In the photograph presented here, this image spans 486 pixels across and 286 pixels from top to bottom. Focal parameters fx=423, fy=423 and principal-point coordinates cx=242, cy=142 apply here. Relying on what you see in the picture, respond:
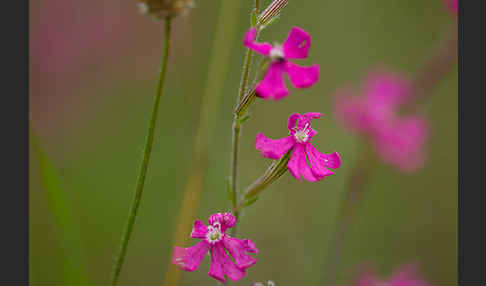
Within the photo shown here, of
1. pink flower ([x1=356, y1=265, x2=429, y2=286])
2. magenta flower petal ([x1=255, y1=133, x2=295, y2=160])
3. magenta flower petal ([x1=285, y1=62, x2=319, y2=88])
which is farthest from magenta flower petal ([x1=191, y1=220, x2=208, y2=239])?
pink flower ([x1=356, y1=265, x2=429, y2=286])

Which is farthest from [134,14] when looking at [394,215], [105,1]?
[394,215]

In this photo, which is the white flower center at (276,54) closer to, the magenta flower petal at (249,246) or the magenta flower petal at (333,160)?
the magenta flower petal at (333,160)

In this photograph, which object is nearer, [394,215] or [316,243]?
[316,243]

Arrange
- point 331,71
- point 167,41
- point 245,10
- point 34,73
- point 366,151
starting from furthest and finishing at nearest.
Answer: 1. point 331,71
2. point 245,10
3. point 34,73
4. point 366,151
5. point 167,41

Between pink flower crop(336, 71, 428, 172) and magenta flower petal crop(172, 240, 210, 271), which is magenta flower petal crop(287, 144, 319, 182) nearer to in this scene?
magenta flower petal crop(172, 240, 210, 271)

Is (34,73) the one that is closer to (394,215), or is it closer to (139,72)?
(139,72)

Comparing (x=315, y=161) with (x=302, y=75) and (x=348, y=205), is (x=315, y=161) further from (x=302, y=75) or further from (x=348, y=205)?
(x=348, y=205)

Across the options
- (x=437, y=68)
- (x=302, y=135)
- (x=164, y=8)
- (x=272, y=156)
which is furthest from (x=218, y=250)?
(x=437, y=68)
